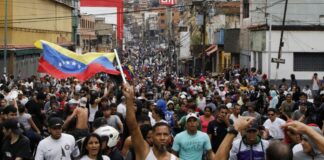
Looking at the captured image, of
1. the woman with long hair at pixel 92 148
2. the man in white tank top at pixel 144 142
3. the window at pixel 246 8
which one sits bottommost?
the woman with long hair at pixel 92 148

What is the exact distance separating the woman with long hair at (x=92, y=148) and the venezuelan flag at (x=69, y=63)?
304 inches

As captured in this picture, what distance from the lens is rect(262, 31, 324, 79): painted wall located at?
39000 millimetres

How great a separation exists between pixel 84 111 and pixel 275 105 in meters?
8.58

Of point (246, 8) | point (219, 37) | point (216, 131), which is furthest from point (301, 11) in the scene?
point (216, 131)

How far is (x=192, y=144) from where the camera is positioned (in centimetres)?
973

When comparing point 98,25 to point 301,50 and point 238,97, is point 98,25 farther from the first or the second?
point 238,97

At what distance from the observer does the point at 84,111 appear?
12.5m

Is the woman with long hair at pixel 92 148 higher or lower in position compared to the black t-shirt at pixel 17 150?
higher

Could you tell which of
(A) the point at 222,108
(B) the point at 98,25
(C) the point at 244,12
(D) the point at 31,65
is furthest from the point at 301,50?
(B) the point at 98,25

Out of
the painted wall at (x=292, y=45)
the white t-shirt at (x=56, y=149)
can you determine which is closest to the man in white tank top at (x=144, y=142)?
the white t-shirt at (x=56, y=149)

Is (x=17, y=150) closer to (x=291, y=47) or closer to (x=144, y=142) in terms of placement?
(x=144, y=142)

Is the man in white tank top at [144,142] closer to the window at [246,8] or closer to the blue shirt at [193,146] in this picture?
the blue shirt at [193,146]

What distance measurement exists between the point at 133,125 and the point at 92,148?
1303 millimetres

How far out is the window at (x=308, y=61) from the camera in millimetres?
39406
